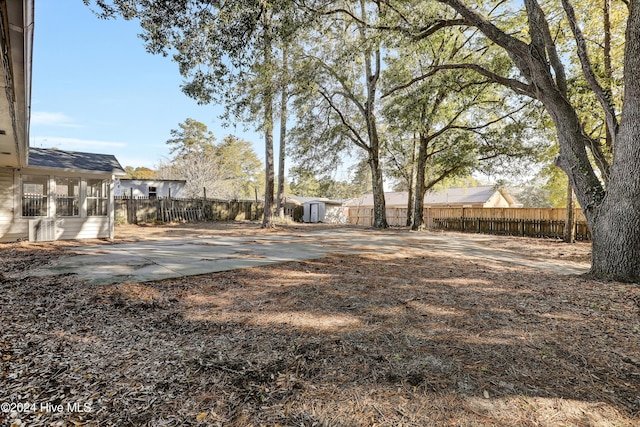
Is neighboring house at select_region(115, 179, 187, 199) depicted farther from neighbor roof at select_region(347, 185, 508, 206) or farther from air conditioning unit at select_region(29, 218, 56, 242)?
neighbor roof at select_region(347, 185, 508, 206)

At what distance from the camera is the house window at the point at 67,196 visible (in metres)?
9.15

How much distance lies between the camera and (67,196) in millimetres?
9336

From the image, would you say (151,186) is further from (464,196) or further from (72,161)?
(464,196)

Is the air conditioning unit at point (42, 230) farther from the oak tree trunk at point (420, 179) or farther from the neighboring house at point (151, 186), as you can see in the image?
the neighboring house at point (151, 186)

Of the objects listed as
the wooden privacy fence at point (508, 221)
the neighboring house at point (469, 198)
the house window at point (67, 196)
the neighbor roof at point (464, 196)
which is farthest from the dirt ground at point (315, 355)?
the neighbor roof at point (464, 196)

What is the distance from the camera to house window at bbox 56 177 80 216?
9148mm

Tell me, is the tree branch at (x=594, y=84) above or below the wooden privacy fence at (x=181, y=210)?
above

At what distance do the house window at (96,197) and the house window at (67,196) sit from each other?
31cm

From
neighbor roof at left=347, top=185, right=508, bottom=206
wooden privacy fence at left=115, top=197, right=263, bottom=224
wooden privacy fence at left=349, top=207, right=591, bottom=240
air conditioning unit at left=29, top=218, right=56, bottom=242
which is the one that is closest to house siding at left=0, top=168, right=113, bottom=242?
air conditioning unit at left=29, top=218, right=56, bottom=242

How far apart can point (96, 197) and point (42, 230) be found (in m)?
1.68

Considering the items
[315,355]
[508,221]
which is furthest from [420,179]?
[315,355]

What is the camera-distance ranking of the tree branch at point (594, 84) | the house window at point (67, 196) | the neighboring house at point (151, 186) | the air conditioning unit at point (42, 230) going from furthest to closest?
the neighboring house at point (151, 186)
the house window at point (67, 196)
the air conditioning unit at point (42, 230)
the tree branch at point (594, 84)

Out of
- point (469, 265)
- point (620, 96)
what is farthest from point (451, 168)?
point (469, 265)

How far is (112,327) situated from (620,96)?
12.4m
